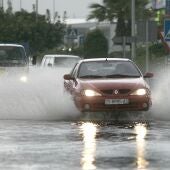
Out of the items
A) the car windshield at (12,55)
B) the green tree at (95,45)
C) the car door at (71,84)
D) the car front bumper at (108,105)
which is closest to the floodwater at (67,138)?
the car door at (71,84)

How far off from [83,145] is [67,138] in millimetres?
1204

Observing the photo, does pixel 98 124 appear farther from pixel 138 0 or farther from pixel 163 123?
pixel 138 0

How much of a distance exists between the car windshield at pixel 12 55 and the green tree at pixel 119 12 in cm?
3523

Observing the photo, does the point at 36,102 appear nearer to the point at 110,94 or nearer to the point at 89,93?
the point at 89,93

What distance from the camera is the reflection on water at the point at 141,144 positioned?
35.0 ft

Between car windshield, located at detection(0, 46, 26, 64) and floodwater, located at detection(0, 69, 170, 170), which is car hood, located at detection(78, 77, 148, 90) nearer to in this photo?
floodwater, located at detection(0, 69, 170, 170)

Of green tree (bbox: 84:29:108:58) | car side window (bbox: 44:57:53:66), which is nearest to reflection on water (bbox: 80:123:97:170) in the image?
car side window (bbox: 44:57:53:66)

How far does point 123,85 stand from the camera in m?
18.2

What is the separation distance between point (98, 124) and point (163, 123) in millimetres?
1503

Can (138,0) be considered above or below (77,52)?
above

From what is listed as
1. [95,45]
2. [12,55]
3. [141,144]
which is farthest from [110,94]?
[95,45]

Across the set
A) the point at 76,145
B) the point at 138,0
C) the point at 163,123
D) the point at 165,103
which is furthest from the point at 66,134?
the point at 138,0

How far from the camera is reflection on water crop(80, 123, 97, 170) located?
35.0 feet

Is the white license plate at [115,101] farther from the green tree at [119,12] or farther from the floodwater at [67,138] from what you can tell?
the green tree at [119,12]
